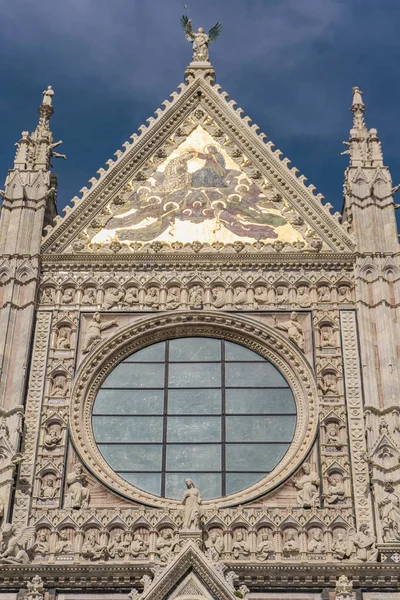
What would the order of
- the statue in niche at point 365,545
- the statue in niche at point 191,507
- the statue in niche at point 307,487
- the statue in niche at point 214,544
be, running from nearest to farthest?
the statue in niche at point 214,544 < the statue in niche at point 365,545 < the statue in niche at point 191,507 < the statue in niche at point 307,487

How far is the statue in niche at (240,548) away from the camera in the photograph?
1720cm

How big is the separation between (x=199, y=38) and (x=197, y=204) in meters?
4.67

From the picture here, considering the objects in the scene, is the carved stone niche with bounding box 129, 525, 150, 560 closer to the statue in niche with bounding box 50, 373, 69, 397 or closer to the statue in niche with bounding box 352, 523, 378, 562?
the statue in niche with bounding box 50, 373, 69, 397

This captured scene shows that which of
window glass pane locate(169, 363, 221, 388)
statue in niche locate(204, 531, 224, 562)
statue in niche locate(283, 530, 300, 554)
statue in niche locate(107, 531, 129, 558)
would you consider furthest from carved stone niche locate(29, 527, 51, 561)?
statue in niche locate(283, 530, 300, 554)

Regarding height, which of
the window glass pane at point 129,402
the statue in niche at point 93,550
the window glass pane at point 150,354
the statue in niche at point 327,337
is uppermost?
the statue in niche at point 327,337

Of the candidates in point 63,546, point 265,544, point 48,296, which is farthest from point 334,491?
point 48,296

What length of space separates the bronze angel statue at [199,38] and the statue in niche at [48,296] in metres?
6.48

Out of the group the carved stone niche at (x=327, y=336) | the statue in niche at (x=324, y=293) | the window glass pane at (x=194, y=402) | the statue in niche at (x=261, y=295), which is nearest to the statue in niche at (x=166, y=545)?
the window glass pane at (x=194, y=402)

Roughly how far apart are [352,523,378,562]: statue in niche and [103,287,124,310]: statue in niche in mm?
5753

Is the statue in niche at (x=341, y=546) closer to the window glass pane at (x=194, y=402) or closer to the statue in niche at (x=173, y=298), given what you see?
the window glass pane at (x=194, y=402)

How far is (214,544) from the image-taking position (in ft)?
56.6

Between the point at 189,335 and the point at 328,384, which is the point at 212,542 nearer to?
the point at 328,384

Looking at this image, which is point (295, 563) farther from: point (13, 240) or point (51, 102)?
point (51, 102)

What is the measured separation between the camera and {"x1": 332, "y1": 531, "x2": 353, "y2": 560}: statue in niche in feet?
56.1
